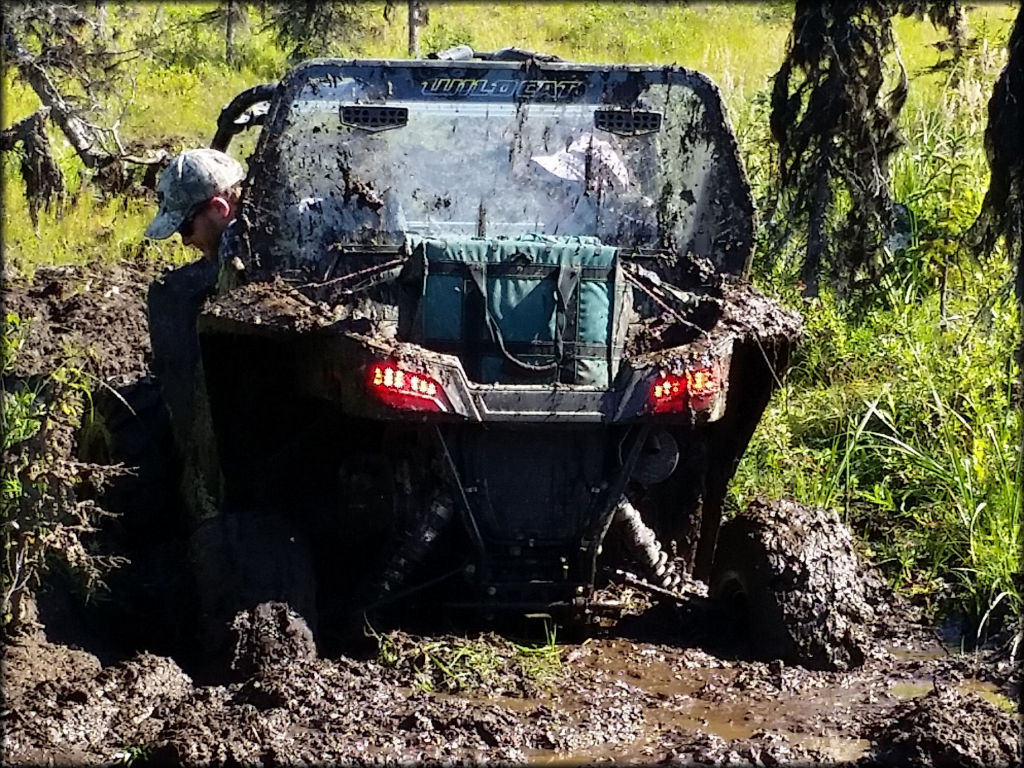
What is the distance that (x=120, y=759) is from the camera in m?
4.10

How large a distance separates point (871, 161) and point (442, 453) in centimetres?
414

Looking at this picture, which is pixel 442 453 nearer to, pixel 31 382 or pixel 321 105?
pixel 321 105

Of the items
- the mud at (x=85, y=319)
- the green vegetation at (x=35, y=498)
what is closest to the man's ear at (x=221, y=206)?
the mud at (x=85, y=319)

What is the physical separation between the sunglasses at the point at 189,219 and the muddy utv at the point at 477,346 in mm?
485

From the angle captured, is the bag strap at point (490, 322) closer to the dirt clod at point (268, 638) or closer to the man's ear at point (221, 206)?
the dirt clod at point (268, 638)

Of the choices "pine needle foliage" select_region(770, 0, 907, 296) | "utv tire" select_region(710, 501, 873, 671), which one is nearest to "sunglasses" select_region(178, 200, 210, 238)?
"utv tire" select_region(710, 501, 873, 671)

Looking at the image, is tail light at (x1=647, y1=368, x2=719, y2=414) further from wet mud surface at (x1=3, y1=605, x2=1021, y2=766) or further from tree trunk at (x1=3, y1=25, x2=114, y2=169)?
tree trunk at (x1=3, y1=25, x2=114, y2=169)

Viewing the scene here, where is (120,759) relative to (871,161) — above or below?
below

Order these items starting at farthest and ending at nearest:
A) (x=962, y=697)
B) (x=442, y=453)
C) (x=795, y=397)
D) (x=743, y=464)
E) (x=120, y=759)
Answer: (x=795, y=397), (x=743, y=464), (x=442, y=453), (x=962, y=697), (x=120, y=759)

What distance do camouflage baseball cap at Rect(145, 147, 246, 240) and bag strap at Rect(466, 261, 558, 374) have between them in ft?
4.63

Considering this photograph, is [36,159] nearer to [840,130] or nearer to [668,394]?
[840,130]

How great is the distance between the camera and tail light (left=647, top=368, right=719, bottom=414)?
472 cm

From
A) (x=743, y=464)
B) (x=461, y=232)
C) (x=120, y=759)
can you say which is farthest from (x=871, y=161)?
(x=120, y=759)

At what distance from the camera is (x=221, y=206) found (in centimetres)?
585
